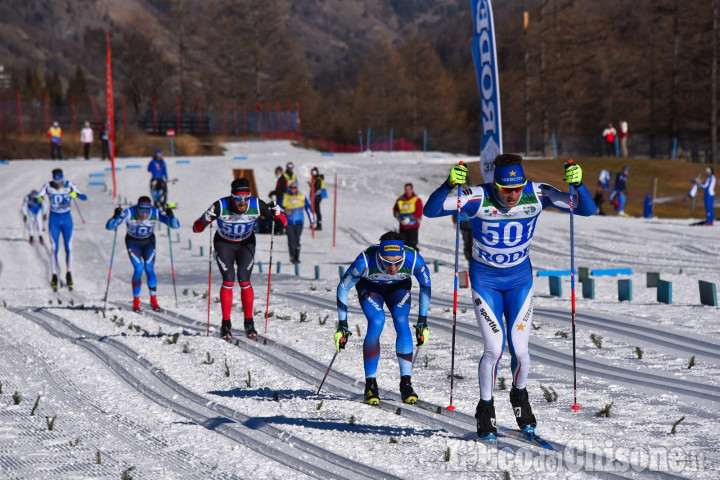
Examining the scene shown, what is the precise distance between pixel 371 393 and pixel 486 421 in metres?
1.48

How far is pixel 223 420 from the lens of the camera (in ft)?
23.8

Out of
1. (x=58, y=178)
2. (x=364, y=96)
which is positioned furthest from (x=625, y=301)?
(x=364, y=96)

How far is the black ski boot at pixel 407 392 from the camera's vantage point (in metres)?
7.55

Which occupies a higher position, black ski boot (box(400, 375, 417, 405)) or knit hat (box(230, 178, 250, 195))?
knit hat (box(230, 178, 250, 195))

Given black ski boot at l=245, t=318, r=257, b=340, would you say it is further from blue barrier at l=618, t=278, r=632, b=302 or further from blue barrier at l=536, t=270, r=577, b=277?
blue barrier at l=536, t=270, r=577, b=277

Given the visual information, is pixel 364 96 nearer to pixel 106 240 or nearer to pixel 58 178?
pixel 106 240

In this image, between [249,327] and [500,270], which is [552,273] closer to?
[249,327]

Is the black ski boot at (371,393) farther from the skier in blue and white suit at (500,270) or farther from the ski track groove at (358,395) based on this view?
the skier in blue and white suit at (500,270)

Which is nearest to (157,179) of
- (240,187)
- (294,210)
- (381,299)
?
(294,210)

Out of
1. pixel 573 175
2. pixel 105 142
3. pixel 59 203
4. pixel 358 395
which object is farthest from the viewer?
pixel 105 142

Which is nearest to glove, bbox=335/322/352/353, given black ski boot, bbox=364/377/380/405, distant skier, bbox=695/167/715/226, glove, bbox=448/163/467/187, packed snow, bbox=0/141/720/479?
black ski boot, bbox=364/377/380/405

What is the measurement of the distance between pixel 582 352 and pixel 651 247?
1272 cm

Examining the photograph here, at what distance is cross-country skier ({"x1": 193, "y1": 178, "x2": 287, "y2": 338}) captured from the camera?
10477mm

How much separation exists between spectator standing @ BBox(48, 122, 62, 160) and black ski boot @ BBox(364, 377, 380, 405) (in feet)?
113
